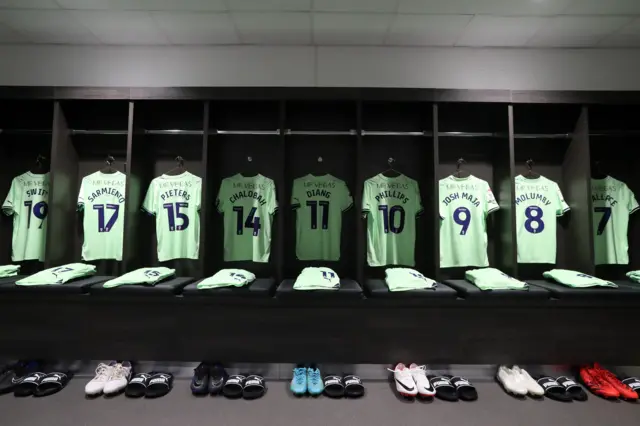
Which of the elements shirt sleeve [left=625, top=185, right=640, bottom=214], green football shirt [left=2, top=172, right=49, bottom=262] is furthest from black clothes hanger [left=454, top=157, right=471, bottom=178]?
green football shirt [left=2, top=172, right=49, bottom=262]

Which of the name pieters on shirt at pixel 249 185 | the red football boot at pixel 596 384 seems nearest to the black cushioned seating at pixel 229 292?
the name pieters on shirt at pixel 249 185

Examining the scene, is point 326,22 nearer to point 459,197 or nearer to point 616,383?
point 459,197

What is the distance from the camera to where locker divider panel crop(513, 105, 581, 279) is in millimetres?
2494

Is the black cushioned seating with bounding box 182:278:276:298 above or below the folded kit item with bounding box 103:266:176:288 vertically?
below

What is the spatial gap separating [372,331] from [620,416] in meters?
1.35

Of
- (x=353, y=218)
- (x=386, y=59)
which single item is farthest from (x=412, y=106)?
(x=353, y=218)

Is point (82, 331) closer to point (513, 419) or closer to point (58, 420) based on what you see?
point (58, 420)

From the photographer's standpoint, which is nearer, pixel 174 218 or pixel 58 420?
pixel 58 420

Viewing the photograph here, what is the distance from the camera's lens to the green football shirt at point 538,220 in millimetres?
2424

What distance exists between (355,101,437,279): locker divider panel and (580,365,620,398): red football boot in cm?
108

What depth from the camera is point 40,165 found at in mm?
2617

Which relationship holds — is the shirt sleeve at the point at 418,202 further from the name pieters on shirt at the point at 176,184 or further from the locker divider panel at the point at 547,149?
the name pieters on shirt at the point at 176,184

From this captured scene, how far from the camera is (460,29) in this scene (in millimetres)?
Result: 2334

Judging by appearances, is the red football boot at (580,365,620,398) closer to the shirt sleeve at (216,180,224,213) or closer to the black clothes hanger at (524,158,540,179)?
the black clothes hanger at (524,158,540,179)
